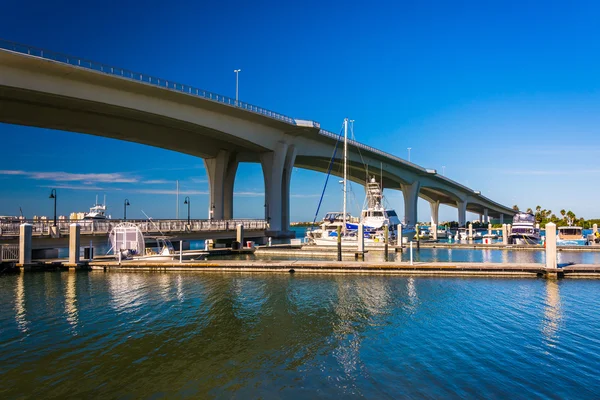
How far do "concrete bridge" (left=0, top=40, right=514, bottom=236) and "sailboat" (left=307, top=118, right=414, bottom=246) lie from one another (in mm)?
7239

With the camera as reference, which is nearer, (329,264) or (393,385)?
(393,385)

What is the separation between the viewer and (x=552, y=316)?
17.9 m

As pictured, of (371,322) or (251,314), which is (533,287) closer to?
(371,322)

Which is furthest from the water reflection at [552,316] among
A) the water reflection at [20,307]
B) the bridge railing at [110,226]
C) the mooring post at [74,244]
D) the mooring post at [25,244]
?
the mooring post at [25,244]

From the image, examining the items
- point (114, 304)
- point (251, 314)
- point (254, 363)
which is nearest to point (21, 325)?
point (114, 304)

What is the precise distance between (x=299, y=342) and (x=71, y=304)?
40.7ft

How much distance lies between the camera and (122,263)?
32594 mm

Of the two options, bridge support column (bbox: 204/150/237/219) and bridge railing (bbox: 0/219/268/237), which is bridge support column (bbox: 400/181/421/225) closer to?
bridge support column (bbox: 204/150/237/219)

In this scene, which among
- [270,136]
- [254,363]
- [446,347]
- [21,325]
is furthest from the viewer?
[270,136]

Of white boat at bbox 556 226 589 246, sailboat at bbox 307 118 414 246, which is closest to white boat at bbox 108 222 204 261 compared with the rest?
sailboat at bbox 307 118 414 246

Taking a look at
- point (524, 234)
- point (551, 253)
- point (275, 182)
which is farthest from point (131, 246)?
point (524, 234)

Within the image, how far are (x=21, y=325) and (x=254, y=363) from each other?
10.3 metres

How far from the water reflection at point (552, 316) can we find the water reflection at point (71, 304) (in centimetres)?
1716

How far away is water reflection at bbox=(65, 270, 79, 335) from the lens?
16.7 m
